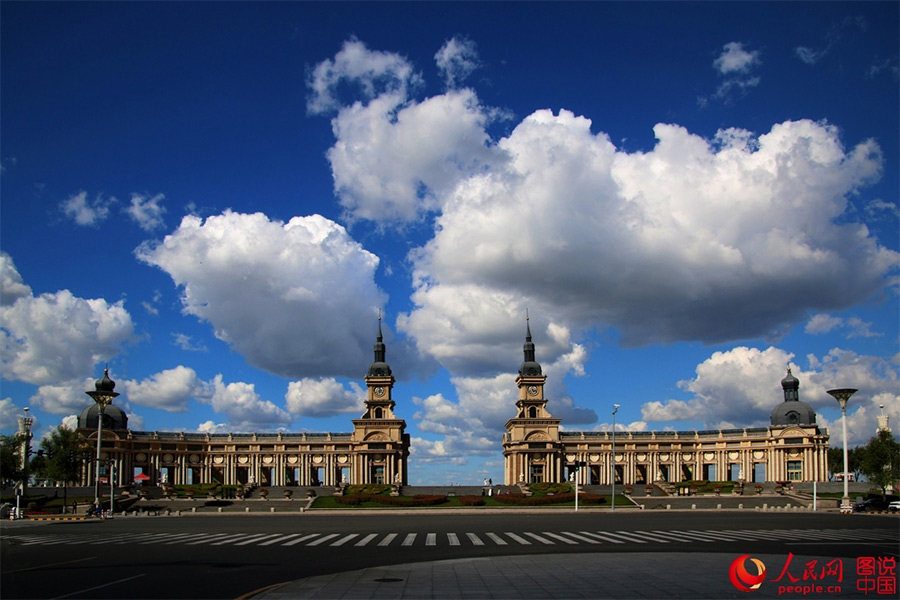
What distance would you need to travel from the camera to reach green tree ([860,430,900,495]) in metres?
85.3

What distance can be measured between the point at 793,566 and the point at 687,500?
66048mm

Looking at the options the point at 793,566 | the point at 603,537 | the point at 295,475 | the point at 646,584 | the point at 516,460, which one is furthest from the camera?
the point at 295,475

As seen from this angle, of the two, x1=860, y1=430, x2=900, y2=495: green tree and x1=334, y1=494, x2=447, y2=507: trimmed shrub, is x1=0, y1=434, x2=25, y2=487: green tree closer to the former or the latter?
x1=334, y1=494, x2=447, y2=507: trimmed shrub

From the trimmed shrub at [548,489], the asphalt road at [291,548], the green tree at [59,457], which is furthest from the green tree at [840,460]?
the green tree at [59,457]

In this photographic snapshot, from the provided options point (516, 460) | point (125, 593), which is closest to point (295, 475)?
point (516, 460)

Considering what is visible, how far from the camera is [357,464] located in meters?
129

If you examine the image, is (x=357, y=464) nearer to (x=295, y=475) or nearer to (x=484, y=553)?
(x=295, y=475)

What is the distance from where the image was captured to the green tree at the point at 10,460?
80.9 metres

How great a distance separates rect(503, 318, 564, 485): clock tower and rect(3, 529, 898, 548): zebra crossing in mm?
90949

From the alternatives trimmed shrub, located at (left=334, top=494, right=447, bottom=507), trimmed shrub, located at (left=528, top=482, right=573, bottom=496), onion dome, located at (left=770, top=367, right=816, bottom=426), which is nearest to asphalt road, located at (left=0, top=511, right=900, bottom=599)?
trimmed shrub, located at (left=334, top=494, right=447, bottom=507)

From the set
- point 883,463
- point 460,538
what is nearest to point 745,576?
point 460,538

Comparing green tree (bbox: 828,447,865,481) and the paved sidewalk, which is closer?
Result: the paved sidewalk

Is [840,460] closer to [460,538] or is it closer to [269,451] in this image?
[269,451]

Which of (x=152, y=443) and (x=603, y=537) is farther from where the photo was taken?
(x=152, y=443)
